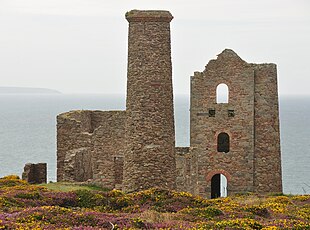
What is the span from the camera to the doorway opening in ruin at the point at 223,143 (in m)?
42.6

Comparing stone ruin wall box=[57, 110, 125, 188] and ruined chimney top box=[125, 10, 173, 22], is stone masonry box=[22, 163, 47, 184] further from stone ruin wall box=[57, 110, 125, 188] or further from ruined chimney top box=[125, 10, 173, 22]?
ruined chimney top box=[125, 10, 173, 22]

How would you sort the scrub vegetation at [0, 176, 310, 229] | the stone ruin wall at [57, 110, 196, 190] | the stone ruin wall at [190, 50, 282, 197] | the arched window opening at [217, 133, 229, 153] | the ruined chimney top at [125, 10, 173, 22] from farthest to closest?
the arched window opening at [217, 133, 229, 153] → the stone ruin wall at [190, 50, 282, 197] → the stone ruin wall at [57, 110, 196, 190] → the ruined chimney top at [125, 10, 173, 22] → the scrub vegetation at [0, 176, 310, 229]

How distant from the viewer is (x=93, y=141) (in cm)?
3534

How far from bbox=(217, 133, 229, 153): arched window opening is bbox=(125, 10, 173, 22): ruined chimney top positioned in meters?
16.5

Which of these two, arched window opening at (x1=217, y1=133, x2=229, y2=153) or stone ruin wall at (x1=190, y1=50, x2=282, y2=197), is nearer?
stone ruin wall at (x1=190, y1=50, x2=282, y2=197)

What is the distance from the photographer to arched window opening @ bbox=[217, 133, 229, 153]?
140ft

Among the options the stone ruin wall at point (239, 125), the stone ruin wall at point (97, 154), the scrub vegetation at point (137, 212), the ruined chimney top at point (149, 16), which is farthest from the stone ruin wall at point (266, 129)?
the ruined chimney top at point (149, 16)

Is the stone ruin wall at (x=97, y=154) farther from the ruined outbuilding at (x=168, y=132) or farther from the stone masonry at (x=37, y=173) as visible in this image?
the stone masonry at (x=37, y=173)

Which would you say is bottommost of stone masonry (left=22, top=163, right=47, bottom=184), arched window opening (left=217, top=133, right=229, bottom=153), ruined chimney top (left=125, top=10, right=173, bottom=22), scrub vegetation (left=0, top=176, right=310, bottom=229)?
scrub vegetation (left=0, top=176, right=310, bottom=229)

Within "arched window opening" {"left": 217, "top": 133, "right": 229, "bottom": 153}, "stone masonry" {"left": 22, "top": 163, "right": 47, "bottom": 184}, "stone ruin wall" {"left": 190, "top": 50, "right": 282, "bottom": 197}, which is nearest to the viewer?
"stone masonry" {"left": 22, "top": 163, "right": 47, "bottom": 184}

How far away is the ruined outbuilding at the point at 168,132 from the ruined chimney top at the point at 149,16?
42 mm

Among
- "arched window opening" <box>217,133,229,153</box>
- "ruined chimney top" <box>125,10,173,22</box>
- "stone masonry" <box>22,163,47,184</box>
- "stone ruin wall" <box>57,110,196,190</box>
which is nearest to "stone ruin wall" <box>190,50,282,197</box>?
"arched window opening" <box>217,133,229,153</box>

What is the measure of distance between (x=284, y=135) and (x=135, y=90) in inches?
4617

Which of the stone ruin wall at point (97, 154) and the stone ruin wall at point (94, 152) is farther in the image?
the stone ruin wall at point (94, 152)
